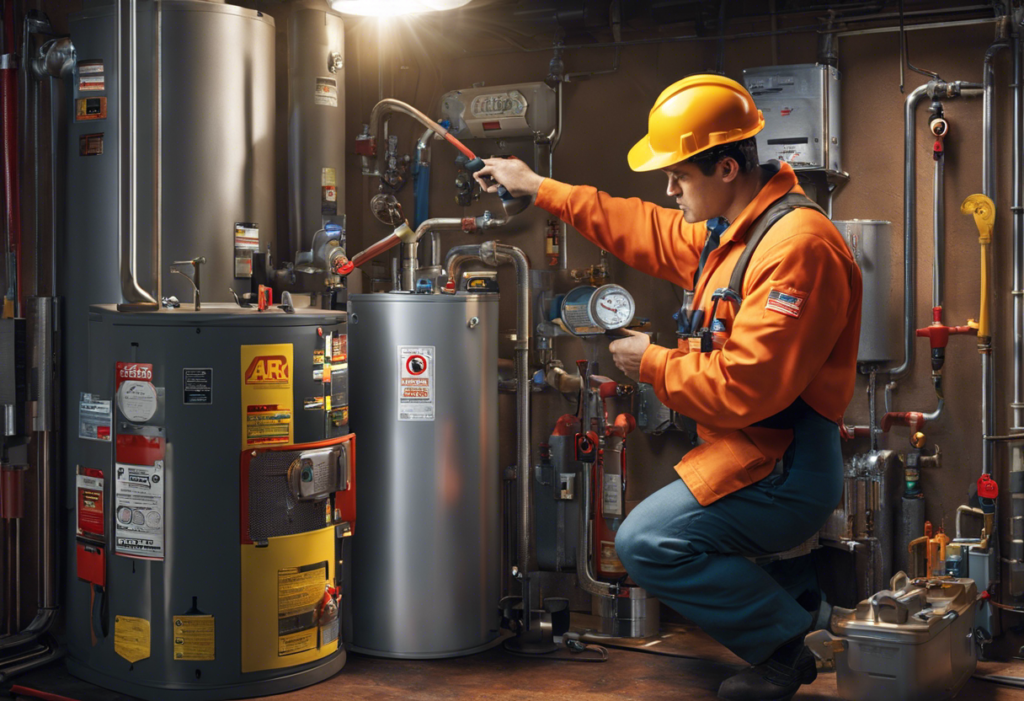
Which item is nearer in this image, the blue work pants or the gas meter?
the blue work pants

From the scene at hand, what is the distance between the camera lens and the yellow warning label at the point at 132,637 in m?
2.94

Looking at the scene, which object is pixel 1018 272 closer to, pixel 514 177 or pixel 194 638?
pixel 514 177

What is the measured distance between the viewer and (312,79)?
3689 millimetres

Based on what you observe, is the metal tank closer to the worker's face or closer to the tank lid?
the tank lid

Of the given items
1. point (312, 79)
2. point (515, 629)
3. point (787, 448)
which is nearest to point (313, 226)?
point (312, 79)

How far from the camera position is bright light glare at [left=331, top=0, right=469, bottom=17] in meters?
3.48

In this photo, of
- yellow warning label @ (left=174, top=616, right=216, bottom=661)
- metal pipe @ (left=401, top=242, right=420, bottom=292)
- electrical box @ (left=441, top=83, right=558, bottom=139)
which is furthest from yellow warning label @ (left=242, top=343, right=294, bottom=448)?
electrical box @ (left=441, top=83, right=558, bottom=139)

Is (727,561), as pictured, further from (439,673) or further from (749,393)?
(439,673)

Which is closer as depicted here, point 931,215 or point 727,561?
point 727,561

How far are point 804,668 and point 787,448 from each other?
2.02 ft

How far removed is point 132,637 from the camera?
9.70ft

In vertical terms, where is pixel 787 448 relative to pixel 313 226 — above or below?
below

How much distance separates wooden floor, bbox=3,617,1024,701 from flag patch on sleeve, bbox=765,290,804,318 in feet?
4.03

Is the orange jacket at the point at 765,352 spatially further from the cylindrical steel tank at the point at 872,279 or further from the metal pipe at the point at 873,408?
the metal pipe at the point at 873,408
